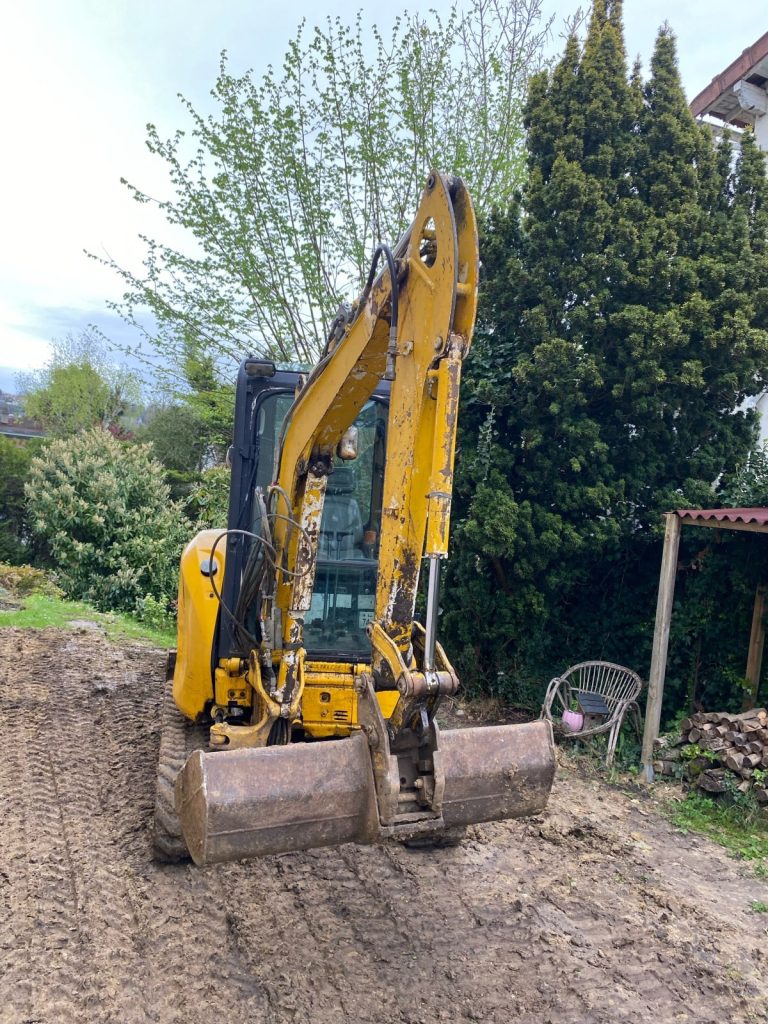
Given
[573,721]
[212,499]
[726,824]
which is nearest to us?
[726,824]

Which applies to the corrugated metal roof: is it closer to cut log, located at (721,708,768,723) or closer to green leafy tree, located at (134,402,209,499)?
cut log, located at (721,708,768,723)

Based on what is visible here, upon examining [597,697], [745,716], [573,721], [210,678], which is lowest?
[573,721]

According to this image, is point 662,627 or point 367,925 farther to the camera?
point 662,627

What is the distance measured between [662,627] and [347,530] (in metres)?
3.50

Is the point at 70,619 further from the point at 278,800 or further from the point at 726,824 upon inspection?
the point at 278,800

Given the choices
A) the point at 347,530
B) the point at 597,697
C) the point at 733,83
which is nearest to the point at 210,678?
the point at 347,530

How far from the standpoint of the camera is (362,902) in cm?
397

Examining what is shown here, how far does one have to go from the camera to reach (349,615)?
4574 millimetres

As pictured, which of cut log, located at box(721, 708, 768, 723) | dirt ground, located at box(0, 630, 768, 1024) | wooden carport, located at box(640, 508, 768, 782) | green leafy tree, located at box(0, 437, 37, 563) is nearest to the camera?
dirt ground, located at box(0, 630, 768, 1024)

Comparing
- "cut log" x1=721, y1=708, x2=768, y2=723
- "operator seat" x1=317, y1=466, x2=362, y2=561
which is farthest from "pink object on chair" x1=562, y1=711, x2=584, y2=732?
"operator seat" x1=317, y1=466, x2=362, y2=561

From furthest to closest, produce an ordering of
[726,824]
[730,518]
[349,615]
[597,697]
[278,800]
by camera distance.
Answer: [597,697] → [730,518] → [726,824] → [349,615] → [278,800]

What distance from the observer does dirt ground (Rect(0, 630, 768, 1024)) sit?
320 cm

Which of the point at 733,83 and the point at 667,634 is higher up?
Result: the point at 733,83

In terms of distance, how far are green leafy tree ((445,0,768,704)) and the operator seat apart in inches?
125
